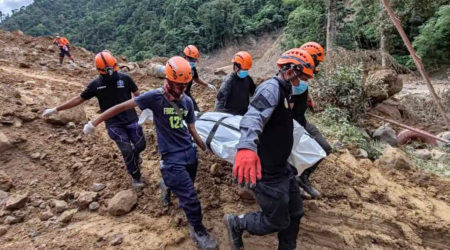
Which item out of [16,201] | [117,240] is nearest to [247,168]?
[117,240]

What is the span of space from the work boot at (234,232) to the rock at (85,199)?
1533mm

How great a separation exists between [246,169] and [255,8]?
42.5m

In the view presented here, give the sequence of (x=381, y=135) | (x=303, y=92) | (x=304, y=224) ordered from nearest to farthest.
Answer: (x=303, y=92) < (x=304, y=224) < (x=381, y=135)

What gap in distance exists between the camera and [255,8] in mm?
41594

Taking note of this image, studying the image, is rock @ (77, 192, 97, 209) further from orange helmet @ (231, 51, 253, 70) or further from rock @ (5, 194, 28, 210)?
orange helmet @ (231, 51, 253, 70)

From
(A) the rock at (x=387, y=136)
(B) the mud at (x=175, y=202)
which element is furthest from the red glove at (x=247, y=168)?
(A) the rock at (x=387, y=136)

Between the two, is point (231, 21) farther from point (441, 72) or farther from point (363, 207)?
point (363, 207)

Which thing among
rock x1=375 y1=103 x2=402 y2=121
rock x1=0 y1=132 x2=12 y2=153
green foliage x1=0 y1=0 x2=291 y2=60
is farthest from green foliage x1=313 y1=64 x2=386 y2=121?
green foliage x1=0 y1=0 x2=291 y2=60

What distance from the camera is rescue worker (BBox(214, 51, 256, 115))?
419 centimetres

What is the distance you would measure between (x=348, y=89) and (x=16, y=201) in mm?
5818

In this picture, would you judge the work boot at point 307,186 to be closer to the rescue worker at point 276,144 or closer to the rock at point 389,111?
the rescue worker at point 276,144

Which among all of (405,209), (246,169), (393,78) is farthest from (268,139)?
(393,78)

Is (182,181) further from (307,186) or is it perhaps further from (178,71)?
(307,186)

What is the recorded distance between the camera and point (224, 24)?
38438mm
